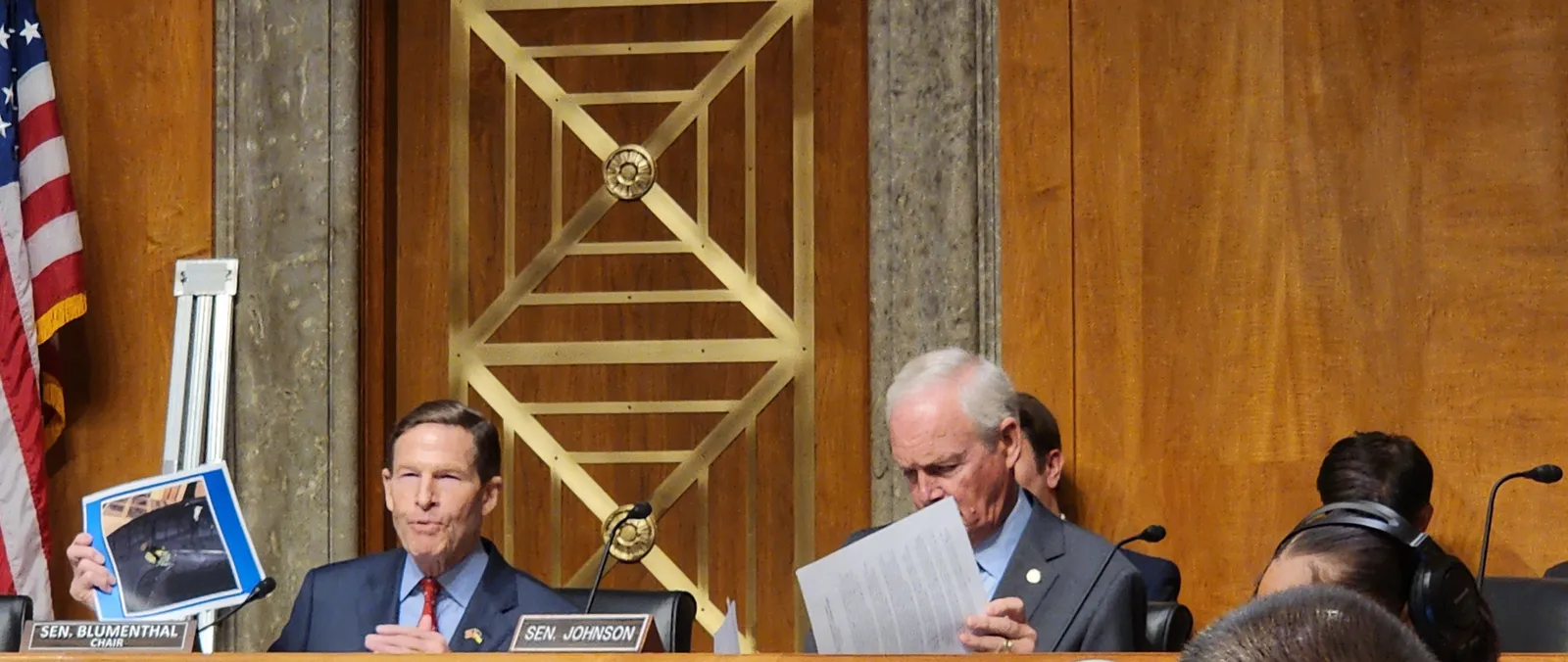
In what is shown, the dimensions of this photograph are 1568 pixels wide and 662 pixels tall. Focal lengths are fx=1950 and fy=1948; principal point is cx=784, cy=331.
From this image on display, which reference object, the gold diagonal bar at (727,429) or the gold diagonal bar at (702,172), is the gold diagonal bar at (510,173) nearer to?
the gold diagonal bar at (702,172)

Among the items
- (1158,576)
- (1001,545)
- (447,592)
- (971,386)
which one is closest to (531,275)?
(447,592)

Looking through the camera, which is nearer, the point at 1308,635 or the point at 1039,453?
the point at 1308,635

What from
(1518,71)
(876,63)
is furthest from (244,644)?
(1518,71)

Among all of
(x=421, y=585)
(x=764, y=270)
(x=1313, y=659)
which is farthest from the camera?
(x=764, y=270)

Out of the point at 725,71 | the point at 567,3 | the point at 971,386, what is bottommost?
the point at 971,386

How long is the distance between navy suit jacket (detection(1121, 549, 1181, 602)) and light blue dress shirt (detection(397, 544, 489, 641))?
4.98ft

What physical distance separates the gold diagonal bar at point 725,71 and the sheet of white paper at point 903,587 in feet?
8.35

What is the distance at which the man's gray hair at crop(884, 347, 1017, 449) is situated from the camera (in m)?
3.47

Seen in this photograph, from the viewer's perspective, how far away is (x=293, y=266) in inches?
203

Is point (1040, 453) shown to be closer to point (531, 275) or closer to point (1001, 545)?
point (1001, 545)

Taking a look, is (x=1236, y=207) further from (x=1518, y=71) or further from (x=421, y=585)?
(x=421, y=585)

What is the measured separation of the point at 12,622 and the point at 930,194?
245 centimetres

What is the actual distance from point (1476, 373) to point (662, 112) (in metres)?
2.21

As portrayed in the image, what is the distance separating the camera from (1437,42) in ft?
16.1
